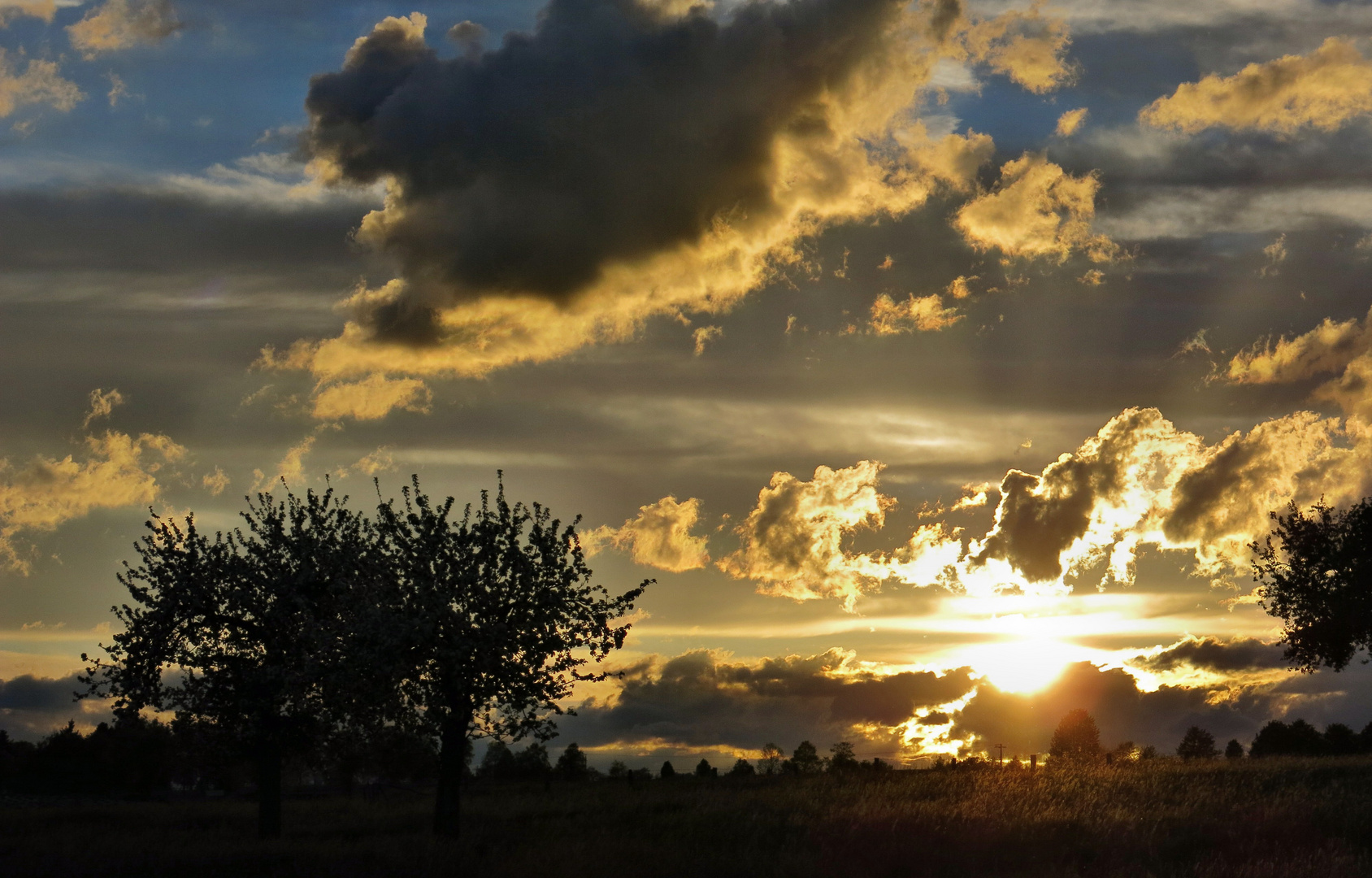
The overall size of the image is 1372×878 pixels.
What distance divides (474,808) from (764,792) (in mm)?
14346

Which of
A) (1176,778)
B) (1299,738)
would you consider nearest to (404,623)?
(1176,778)

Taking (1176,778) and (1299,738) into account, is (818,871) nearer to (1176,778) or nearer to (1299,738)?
(1176,778)

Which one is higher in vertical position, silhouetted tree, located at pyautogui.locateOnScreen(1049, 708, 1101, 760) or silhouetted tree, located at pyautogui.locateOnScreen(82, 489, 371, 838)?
silhouetted tree, located at pyautogui.locateOnScreen(82, 489, 371, 838)

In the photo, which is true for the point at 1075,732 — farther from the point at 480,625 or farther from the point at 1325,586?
the point at 480,625

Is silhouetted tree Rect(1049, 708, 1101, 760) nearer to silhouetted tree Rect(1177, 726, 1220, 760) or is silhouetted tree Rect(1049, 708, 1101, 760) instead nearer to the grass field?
silhouetted tree Rect(1177, 726, 1220, 760)

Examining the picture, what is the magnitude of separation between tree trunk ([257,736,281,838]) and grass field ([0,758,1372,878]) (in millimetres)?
773

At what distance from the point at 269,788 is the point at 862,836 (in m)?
23.4

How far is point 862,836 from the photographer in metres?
33.2

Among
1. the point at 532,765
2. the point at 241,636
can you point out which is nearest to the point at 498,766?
the point at 532,765

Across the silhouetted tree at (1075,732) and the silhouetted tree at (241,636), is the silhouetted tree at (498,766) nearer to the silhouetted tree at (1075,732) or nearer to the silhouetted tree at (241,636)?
the silhouetted tree at (241,636)

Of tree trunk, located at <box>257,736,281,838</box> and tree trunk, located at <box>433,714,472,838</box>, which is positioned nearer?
tree trunk, located at <box>433,714,472,838</box>

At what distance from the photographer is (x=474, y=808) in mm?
52125

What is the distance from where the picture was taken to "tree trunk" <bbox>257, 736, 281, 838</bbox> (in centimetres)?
4219

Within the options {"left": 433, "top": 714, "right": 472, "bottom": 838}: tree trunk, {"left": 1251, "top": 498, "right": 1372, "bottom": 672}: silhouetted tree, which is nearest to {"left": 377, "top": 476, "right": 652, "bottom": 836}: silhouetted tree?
{"left": 433, "top": 714, "right": 472, "bottom": 838}: tree trunk
